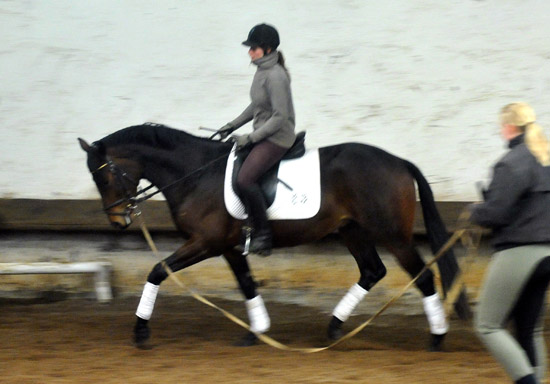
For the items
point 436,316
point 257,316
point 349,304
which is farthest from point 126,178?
point 436,316

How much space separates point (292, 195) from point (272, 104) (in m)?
0.66

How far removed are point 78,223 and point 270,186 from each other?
246cm

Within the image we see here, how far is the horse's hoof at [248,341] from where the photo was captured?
6.41 m

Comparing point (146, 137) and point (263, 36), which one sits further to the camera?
point (146, 137)

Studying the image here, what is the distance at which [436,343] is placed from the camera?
626 cm

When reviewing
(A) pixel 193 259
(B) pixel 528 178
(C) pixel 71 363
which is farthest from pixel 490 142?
(C) pixel 71 363

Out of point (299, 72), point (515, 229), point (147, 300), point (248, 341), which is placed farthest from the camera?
point (299, 72)

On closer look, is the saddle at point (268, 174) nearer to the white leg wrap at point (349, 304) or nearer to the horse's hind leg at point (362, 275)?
the horse's hind leg at point (362, 275)

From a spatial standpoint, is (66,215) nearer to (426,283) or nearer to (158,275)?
(158,275)

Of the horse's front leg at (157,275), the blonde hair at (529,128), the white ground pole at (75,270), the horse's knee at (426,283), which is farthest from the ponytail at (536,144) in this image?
the white ground pole at (75,270)

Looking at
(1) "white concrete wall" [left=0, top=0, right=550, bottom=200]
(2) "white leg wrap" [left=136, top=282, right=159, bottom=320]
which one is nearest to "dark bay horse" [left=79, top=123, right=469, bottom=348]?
(2) "white leg wrap" [left=136, top=282, right=159, bottom=320]

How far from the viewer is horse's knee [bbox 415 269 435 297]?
620 centimetres

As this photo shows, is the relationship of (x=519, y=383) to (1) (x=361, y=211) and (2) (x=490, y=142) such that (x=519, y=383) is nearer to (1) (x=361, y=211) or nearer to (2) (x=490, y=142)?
(1) (x=361, y=211)

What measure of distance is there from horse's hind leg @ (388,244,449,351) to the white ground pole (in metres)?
2.82
